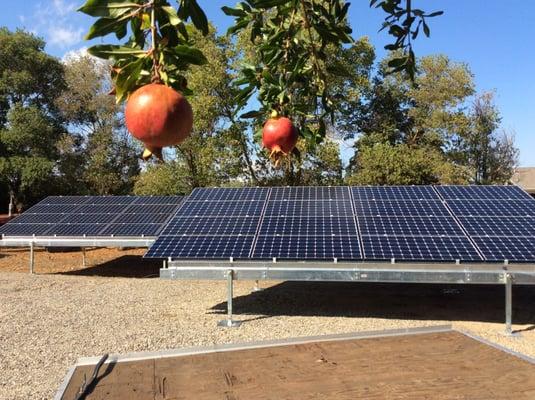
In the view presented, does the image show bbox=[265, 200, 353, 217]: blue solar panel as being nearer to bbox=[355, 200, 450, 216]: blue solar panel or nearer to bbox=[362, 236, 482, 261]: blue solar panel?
bbox=[355, 200, 450, 216]: blue solar panel

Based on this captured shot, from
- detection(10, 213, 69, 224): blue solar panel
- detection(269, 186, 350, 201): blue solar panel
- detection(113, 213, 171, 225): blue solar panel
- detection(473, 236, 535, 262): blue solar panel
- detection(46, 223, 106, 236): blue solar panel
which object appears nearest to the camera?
detection(473, 236, 535, 262): blue solar panel

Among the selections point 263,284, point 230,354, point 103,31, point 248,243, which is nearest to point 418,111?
point 263,284

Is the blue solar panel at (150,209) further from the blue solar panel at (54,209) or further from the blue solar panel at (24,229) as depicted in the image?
the blue solar panel at (24,229)

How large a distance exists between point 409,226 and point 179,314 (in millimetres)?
3865

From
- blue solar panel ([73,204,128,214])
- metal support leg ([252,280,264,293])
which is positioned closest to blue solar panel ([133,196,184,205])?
blue solar panel ([73,204,128,214])

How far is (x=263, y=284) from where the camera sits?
10500mm

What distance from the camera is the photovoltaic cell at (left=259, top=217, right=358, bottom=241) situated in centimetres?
787

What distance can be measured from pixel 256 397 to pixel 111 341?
3.20 m

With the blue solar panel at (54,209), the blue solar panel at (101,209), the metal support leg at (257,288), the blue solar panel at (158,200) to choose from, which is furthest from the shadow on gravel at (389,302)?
the blue solar panel at (54,209)

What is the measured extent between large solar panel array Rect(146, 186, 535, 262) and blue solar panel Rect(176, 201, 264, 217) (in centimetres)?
2

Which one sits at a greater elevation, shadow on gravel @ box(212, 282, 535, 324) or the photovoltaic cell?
the photovoltaic cell

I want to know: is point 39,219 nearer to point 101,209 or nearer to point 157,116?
point 101,209

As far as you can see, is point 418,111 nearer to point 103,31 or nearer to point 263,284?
point 263,284

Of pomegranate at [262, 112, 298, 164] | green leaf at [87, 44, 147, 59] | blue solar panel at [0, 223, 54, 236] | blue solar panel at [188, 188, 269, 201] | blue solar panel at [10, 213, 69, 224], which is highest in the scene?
green leaf at [87, 44, 147, 59]
